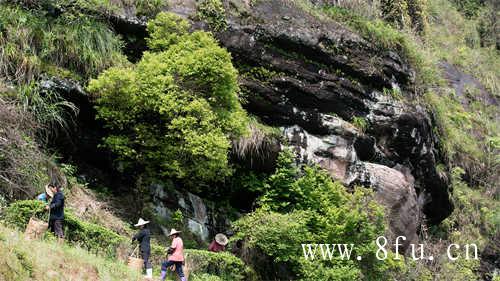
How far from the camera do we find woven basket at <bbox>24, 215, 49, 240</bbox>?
411 inches

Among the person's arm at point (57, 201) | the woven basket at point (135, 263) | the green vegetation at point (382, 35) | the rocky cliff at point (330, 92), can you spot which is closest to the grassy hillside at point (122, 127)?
the woven basket at point (135, 263)

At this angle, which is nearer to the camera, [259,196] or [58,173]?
[58,173]

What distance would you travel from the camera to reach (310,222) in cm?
1600

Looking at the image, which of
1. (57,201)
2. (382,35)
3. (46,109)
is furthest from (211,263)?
(382,35)

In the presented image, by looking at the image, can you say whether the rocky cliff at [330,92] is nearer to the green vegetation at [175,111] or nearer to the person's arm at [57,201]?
the green vegetation at [175,111]

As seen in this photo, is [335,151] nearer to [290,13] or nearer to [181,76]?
[290,13]

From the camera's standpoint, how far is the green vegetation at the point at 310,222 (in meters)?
14.9

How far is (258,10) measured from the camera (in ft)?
60.4

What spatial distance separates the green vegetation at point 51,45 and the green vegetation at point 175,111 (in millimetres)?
1375

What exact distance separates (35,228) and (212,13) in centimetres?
884

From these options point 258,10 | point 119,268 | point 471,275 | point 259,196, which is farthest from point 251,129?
point 471,275

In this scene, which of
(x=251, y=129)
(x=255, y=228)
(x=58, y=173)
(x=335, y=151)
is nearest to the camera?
(x=58, y=173)

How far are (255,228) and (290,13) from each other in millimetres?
6708

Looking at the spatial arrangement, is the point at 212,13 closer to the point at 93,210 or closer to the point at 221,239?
the point at 221,239
